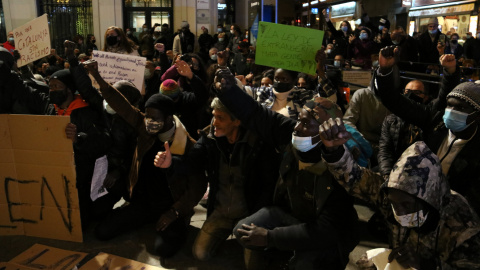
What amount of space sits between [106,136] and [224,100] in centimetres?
140

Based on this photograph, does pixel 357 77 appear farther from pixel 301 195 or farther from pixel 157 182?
pixel 301 195

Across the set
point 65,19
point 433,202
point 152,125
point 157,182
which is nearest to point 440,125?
point 433,202

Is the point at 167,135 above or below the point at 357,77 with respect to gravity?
below

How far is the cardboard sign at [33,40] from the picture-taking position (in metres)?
4.73

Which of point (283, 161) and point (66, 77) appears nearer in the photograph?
point (283, 161)

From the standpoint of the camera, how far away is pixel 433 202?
2334 mm

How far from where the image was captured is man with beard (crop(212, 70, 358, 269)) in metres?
2.88

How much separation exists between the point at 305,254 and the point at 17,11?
16368mm

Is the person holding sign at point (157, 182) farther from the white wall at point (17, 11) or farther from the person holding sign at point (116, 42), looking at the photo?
the white wall at point (17, 11)

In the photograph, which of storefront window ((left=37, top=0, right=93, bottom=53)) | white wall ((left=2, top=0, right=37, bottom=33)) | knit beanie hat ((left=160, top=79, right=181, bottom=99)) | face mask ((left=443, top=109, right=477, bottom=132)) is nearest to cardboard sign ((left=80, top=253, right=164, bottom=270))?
knit beanie hat ((left=160, top=79, right=181, bottom=99))

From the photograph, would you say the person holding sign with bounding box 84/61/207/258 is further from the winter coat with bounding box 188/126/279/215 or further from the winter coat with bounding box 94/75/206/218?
the winter coat with bounding box 188/126/279/215

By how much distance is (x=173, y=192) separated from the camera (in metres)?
3.91

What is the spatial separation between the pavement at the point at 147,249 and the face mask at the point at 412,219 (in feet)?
3.84

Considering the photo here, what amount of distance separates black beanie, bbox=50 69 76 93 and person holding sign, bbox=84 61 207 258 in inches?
10.3
